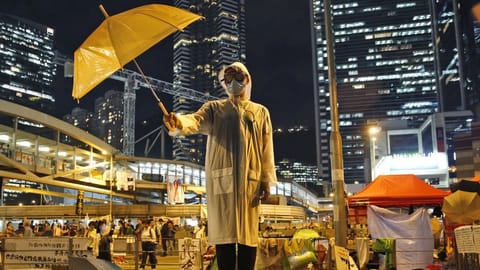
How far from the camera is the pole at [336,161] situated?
10.4 meters

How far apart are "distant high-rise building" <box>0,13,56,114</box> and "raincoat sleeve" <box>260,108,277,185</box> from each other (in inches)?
5595

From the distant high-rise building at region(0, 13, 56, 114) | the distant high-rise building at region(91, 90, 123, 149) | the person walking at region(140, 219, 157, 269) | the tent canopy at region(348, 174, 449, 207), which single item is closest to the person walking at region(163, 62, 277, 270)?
the tent canopy at region(348, 174, 449, 207)

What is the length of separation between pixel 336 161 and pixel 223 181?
707 centimetres

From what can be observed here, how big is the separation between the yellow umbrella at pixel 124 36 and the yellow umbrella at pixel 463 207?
290 inches

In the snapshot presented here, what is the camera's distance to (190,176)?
6284cm

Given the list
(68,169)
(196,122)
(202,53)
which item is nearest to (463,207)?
(196,122)

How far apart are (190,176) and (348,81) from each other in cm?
14123

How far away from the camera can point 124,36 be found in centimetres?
432

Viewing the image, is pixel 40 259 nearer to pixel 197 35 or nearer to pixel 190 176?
pixel 190 176

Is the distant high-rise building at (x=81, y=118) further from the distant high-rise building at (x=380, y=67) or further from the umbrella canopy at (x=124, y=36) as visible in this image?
the umbrella canopy at (x=124, y=36)

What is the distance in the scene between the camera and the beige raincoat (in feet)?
12.6

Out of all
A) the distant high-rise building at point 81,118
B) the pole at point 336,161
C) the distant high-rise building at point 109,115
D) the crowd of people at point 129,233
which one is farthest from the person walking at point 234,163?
the distant high-rise building at point 81,118

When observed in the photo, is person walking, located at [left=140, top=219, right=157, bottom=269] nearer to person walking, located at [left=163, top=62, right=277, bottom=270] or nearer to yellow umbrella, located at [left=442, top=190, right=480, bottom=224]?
yellow umbrella, located at [left=442, top=190, right=480, bottom=224]

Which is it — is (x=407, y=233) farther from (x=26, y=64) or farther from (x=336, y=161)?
(x=26, y=64)
